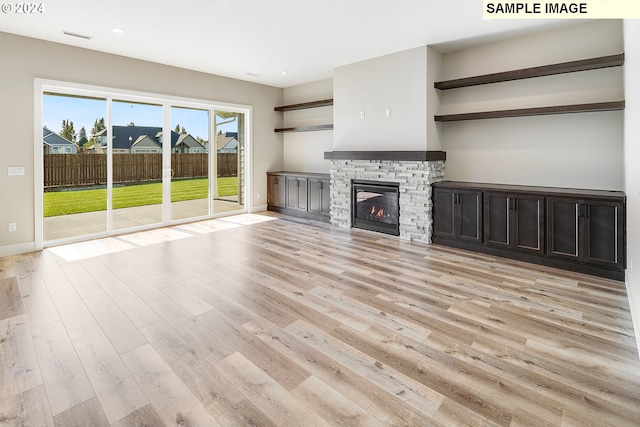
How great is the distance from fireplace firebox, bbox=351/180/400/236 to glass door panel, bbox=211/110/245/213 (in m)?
2.99

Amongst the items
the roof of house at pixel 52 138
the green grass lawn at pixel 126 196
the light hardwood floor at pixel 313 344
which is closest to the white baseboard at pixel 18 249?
the light hardwood floor at pixel 313 344

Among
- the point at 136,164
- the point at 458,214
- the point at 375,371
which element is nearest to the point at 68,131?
the point at 136,164

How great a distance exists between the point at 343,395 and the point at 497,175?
14.1 feet

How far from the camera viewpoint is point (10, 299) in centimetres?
325

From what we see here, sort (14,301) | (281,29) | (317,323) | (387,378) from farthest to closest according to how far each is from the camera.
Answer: (281,29)
(14,301)
(317,323)
(387,378)

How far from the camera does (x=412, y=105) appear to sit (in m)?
5.33

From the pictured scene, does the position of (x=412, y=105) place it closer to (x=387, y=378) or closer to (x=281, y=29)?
(x=281, y=29)

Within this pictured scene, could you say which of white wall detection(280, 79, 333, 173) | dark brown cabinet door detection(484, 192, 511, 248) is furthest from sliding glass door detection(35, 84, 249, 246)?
dark brown cabinet door detection(484, 192, 511, 248)

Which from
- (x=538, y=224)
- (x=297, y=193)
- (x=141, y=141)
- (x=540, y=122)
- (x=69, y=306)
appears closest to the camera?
(x=69, y=306)

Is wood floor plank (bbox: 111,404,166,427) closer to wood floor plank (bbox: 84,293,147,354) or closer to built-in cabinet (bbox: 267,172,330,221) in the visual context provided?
wood floor plank (bbox: 84,293,147,354)

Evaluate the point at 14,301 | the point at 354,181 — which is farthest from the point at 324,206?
the point at 14,301

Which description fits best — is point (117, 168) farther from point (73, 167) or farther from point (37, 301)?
point (37, 301)

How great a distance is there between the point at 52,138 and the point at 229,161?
3210 mm

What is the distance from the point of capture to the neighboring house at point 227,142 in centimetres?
740
